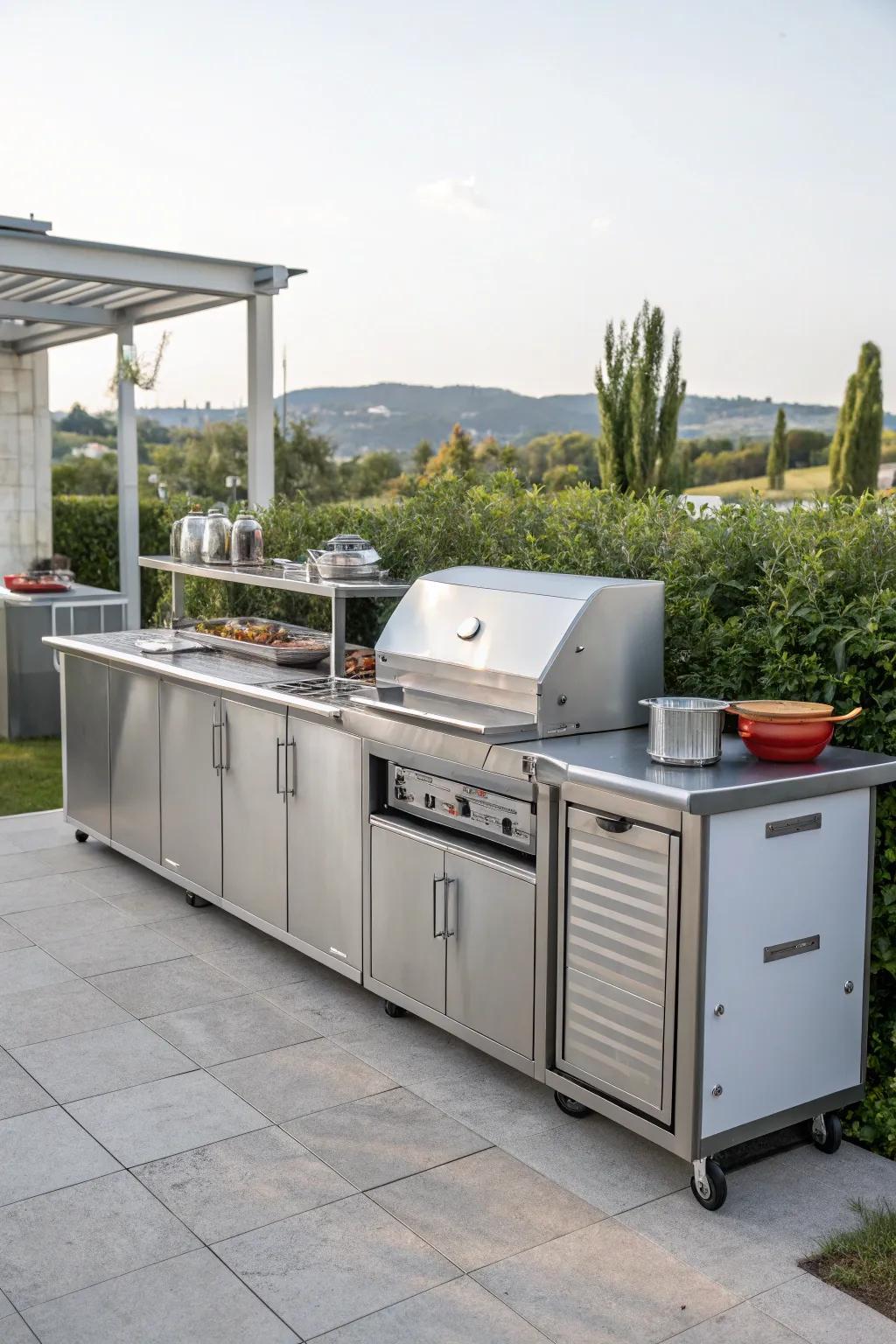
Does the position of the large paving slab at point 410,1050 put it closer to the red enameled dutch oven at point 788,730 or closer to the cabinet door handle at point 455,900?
the cabinet door handle at point 455,900

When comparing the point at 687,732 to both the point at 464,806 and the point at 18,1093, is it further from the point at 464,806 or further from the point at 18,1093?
the point at 18,1093

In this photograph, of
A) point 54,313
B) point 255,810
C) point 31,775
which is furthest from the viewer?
point 54,313

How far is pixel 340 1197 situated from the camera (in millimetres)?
2766

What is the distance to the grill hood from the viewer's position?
3.20 metres

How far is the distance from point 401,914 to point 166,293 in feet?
19.7

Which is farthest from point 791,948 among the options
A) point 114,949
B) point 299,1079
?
point 114,949

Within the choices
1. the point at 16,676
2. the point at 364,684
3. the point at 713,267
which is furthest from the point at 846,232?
the point at 364,684

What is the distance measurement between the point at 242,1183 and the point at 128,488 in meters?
7.25

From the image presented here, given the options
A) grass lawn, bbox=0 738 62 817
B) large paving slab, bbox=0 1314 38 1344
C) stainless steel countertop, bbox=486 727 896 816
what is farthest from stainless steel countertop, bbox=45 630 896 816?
grass lawn, bbox=0 738 62 817

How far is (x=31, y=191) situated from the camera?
1906 centimetres

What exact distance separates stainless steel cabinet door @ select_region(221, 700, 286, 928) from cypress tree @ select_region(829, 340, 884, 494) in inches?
737

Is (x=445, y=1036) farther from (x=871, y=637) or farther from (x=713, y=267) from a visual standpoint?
(x=713, y=267)

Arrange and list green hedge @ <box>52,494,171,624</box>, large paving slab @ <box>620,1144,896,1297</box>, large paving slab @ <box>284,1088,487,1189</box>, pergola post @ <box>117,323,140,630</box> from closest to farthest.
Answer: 1. large paving slab @ <box>620,1144,896,1297</box>
2. large paving slab @ <box>284,1088,487,1189</box>
3. pergola post @ <box>117,323,140,630</box>
4. green hedge @ <box>52,494,171,624</box>

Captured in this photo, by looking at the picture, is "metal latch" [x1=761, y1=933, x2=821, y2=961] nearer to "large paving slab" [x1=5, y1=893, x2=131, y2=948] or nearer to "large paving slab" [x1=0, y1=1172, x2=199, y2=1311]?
"large paving slab" [x1=0, y1=1172, x2=199, y2=1311]
